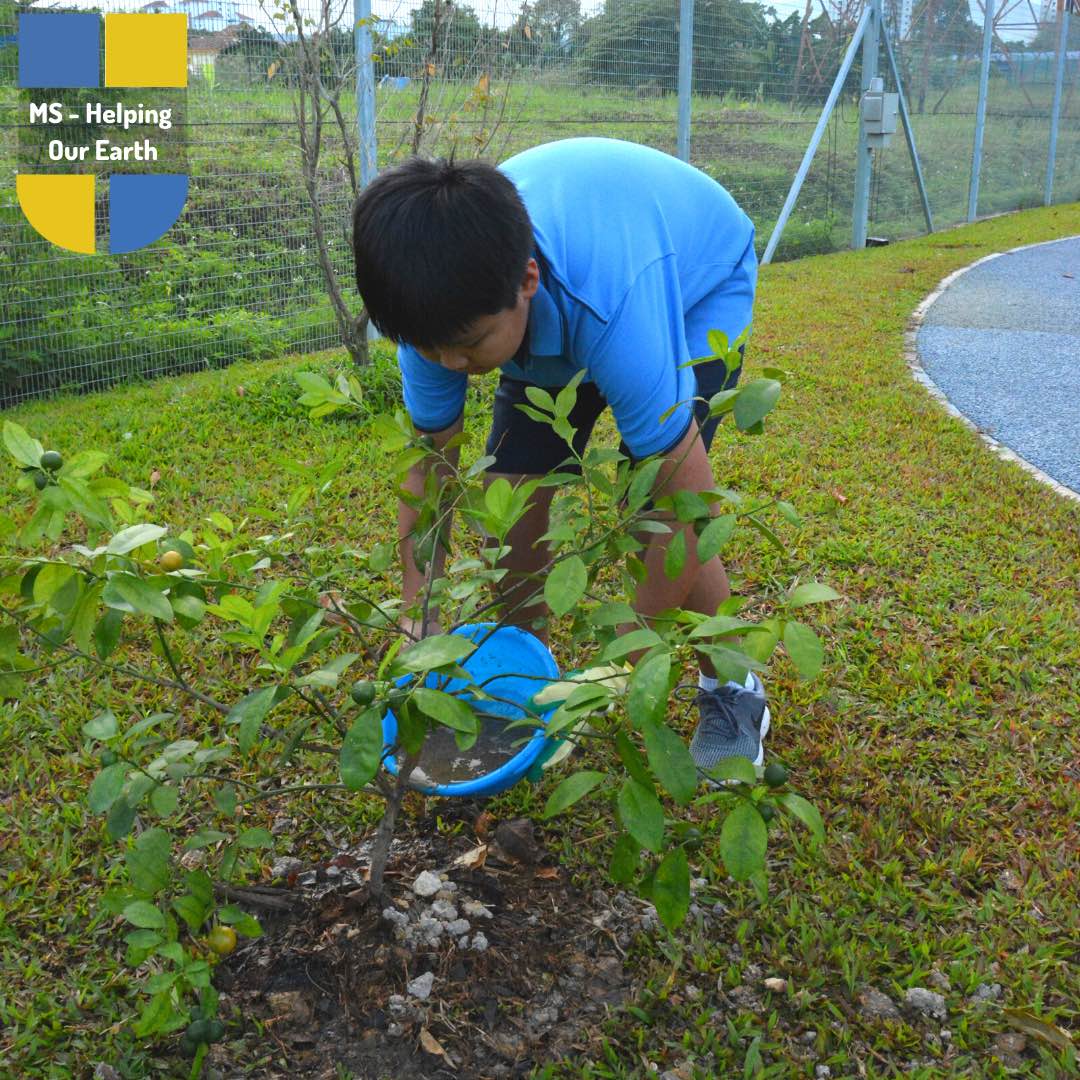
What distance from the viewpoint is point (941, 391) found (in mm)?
5453

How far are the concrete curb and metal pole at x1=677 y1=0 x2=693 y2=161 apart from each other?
7.82ft

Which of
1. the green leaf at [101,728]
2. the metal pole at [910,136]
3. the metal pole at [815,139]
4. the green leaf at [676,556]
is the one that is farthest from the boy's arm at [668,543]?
the metal pole at [910,136]

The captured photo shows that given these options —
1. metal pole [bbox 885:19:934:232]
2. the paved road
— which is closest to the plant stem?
the paved road

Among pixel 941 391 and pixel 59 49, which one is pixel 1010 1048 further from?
pixel 59 49

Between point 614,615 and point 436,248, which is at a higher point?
point 436,248

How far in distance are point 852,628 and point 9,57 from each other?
200 inches

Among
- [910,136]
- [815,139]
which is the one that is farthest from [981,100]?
[815,139]

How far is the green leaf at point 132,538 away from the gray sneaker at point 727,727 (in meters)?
1.30

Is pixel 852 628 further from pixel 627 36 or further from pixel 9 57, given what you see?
pixel 627 36

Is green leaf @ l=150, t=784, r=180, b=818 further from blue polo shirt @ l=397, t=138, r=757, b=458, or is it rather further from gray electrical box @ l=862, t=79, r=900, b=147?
gray electrical box @ l=862, t=79, r=900, b=147

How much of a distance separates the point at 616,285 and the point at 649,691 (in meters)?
0.94

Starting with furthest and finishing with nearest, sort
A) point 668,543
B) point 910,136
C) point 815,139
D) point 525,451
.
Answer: point 910,136 → point 815,139 → point 525,451 → point 668,543

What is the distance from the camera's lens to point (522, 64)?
734 centimetres

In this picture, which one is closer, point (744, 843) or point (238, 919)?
point (744, 843)
